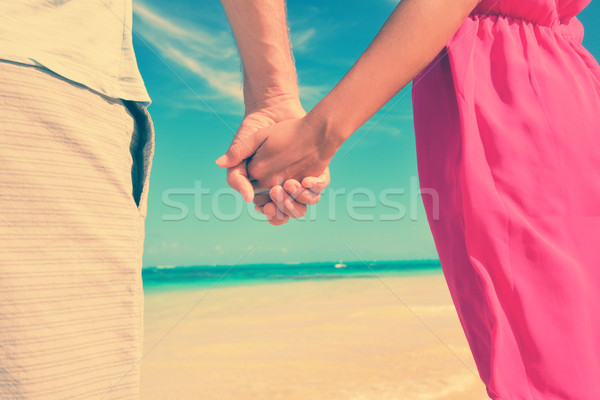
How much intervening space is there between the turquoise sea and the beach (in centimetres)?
307

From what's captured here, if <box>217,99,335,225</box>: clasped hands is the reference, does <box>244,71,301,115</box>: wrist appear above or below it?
above

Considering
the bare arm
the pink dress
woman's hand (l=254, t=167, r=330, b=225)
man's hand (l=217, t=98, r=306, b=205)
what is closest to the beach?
woman's hand (l=254, t=167, r=330, b=225)

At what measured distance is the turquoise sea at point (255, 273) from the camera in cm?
866

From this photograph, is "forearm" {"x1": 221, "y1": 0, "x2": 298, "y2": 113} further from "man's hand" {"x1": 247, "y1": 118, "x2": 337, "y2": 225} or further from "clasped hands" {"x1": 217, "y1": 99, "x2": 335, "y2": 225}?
"man's hand" {"x1": 247, "y1": 118, "x2": 337, "y2": 225}

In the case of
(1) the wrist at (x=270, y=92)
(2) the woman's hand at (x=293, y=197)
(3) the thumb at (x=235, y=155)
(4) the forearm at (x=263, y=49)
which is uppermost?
(4) the forearm at (x=263, y=49)

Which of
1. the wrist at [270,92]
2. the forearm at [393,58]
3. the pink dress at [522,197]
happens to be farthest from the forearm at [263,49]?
the pink dress at [522,197]

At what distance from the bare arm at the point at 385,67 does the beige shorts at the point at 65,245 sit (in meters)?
0.39

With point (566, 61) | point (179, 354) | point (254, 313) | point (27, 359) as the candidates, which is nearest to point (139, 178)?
point (27, 359)

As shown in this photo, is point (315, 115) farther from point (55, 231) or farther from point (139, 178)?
point (55, 231)

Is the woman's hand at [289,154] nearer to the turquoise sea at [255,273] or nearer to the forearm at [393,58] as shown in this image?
the forearm at [393,58]

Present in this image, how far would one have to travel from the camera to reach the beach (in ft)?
7.59

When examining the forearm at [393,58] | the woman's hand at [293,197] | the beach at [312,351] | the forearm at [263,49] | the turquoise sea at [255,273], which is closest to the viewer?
the forearm at [393,58]

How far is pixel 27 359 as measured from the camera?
517 mm

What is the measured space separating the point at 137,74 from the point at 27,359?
438 millimetres
